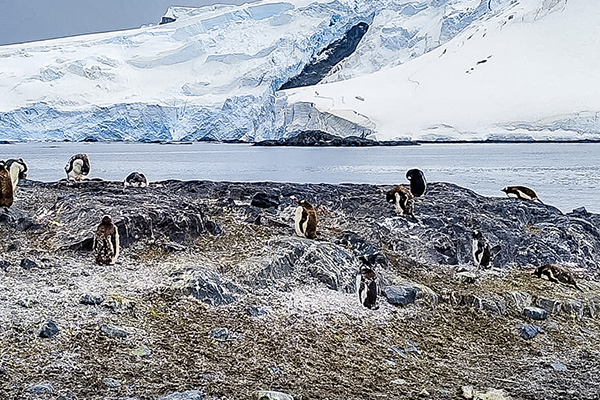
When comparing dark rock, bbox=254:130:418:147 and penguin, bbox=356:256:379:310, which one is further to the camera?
dark rock, bbox=254:130:418:147

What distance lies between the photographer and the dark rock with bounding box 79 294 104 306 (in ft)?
21.9

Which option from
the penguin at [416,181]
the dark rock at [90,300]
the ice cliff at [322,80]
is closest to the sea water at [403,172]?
the penguin at [416,181]

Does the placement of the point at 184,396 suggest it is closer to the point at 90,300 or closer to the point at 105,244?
the point at 90,300

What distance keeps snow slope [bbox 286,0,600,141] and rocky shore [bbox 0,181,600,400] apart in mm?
48538

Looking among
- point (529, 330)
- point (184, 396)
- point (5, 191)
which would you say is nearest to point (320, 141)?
point (5, 191)

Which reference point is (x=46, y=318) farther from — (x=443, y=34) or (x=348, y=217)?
(x=443, y=34)

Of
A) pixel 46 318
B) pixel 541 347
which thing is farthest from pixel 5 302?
pixel 541 347

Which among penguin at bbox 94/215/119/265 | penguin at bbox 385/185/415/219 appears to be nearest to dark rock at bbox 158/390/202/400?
penguin at bbox 94/215/119/265

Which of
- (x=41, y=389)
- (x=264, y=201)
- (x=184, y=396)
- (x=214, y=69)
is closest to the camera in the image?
(x=41, y=389)

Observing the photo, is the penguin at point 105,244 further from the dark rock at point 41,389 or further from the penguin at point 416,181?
the penguin at point 416,181

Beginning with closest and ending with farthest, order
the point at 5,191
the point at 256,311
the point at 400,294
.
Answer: the point at 256,311 < the point at 400,294 < the point at 5,191

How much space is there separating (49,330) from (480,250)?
657 cm

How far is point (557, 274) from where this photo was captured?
970cm

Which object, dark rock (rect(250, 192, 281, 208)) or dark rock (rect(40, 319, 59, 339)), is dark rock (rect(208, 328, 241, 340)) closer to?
dark rock (rect(40, 319, 59, 339))
